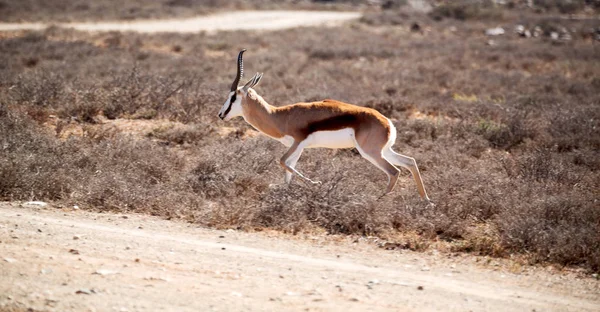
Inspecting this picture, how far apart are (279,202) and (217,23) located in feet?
107

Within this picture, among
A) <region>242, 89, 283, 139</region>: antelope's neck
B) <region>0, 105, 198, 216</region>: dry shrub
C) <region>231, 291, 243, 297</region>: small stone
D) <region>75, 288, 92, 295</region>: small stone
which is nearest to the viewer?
<region>75, 288, 92, 295</region>: small stone

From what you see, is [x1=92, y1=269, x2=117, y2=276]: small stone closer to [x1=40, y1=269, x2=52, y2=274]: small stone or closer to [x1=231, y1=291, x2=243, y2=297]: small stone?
[x1=40, y1=269, x2=52, y2=274]: small stone

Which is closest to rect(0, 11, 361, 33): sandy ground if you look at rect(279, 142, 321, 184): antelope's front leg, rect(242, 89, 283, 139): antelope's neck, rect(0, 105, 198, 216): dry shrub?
rect(0, 105, 198, 216): dry shrub

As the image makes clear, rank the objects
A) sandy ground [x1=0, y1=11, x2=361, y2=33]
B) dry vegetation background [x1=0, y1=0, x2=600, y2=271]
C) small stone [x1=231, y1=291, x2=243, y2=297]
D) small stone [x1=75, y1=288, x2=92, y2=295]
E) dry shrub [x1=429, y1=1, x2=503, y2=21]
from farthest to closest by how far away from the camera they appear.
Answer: dry shrub [x1=429, y1=1, x2=503, y2=21], sandy ground [x1=0, y1=11, x2=361, y2=33], dry vegetation background [x1=0, y1=0, x2=600, y2=271], small stone [x1=231, y1=291, x2=243, y2=297], small stone [x1=75, y1=288, x2=92, y2=295]

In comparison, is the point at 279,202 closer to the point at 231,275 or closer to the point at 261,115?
the point at 261,115

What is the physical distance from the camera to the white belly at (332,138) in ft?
30.7

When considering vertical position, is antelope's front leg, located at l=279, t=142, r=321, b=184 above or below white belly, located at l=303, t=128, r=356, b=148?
below

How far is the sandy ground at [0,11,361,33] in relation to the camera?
32812 mm

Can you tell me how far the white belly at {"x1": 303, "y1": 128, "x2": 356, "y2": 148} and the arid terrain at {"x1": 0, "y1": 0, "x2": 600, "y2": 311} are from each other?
578 mm

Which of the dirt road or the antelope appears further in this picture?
the antelope

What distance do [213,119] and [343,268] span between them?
799 centimetres

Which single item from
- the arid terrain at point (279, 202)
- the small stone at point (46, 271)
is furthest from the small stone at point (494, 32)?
the small stone at point (46, 271)

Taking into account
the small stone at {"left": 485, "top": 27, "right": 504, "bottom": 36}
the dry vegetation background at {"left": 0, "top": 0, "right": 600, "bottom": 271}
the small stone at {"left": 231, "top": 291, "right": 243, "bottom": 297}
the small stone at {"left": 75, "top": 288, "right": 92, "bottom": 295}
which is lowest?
the small stone at {"left": 485, "top": 27, "right": 504, "bottom": 36}

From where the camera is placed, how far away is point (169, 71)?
67.1 feet
